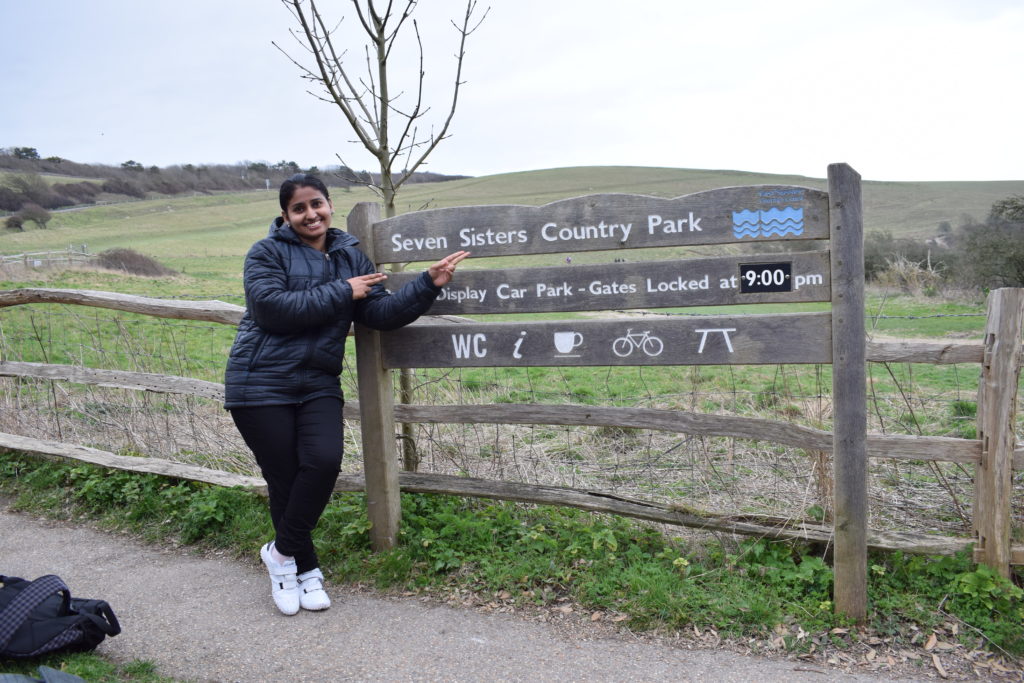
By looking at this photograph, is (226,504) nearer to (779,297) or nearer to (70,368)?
(70,368)

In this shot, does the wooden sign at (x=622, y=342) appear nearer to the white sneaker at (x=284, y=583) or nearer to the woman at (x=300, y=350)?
the woman at (x=300, y=350)

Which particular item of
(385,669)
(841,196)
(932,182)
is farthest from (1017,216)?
(932,182)

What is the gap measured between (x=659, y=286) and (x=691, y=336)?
282mm

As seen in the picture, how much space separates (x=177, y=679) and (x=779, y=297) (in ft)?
10.1

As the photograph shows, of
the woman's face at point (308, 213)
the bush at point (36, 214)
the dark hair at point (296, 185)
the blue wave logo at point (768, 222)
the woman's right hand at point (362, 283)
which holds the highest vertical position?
the bush at point (36, 214)

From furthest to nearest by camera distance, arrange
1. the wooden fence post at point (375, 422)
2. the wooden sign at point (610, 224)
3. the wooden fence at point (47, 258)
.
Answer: the wooden fence at point (47, 258)
the wooden fence post at point (375, 422)
the wooden sign at point (610, 224)

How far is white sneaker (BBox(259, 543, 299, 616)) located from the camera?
384 cm

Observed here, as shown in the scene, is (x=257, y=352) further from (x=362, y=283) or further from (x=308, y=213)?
(x=308, y=213)

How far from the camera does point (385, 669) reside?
3.29 meters

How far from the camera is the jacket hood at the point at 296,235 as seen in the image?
372cm

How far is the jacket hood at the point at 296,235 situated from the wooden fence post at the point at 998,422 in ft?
10.2

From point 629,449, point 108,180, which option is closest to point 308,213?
point 629,449

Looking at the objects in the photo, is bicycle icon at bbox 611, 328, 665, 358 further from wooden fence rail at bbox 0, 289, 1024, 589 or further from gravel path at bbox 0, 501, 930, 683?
gravel path at bbox 0, 501, 930, 683

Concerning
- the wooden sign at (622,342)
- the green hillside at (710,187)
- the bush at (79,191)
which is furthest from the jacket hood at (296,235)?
the bush at (79,191)
